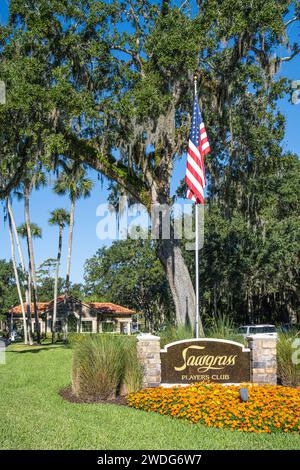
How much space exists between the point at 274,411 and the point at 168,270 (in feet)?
28.2

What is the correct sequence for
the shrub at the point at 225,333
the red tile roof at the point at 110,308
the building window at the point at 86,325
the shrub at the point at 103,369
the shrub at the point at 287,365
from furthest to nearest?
the red tile roof at the point at 110,308 → the building window at the point at 86,325 → the shrub at the point at 225,333 → the shrub at the point at 287,365 → the shrub at the point at 103,369

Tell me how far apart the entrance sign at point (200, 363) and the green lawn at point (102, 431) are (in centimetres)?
171

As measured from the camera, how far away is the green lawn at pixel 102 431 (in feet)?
22.3

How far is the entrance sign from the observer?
10.7 meters

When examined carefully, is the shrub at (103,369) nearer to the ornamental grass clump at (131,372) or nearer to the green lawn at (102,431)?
the ornamental grass clump at (131,372)

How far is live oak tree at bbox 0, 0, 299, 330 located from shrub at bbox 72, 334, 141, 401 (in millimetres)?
5587

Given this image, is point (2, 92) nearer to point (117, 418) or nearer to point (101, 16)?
point (101, 16)

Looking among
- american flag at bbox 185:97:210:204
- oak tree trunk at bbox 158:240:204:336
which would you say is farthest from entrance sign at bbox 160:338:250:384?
oak tree trunk at bbox 158:240:204:336

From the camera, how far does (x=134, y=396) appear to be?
966 centimetres

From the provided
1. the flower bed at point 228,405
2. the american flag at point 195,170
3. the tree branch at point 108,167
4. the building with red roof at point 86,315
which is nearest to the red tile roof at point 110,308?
the building with red roof at point 86,315

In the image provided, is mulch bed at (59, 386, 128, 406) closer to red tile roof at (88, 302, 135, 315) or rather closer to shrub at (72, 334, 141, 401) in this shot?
shrub at (72, 334, 141, 401)
